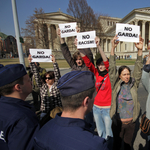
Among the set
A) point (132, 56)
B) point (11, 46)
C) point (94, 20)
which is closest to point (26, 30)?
point (94, 20)

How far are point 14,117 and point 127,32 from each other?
2.75 m

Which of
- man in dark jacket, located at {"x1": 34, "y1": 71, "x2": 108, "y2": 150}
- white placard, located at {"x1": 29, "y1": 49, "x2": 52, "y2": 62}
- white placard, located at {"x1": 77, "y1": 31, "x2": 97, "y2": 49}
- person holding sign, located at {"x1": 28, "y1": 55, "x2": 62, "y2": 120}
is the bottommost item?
person holding sign, located at {"x1": 28, "y1": 55, "x2": 62, "y2": 120}

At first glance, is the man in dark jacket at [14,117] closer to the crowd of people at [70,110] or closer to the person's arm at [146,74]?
the crowd of people at [70,110]

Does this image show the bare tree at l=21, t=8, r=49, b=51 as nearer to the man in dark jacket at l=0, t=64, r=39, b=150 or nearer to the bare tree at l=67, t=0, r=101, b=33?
the bare tree at l=67, t=0, r=101, b=33

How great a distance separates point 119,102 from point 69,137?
1.66m

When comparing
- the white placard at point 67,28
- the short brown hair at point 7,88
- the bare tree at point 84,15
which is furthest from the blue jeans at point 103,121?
the bare tree at point 84,15

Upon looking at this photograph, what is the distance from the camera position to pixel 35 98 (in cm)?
473

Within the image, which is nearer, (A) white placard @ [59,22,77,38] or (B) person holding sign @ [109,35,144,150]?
(B) person holding sign @ [109,35,144,150]

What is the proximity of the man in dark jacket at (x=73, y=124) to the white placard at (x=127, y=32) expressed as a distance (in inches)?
82.3

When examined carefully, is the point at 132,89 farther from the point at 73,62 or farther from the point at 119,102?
the point at 73,62

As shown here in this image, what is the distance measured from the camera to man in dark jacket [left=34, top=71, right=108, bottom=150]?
799mm

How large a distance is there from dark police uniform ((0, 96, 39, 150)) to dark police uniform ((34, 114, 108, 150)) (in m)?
0.23

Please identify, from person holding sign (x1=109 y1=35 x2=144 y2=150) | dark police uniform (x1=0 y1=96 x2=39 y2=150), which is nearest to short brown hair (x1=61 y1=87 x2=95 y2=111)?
dark police uniform (x1=0 y1=96 x2=39 y2=150)

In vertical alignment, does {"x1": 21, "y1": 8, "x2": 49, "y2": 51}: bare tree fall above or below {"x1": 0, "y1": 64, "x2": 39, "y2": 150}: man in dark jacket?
above
